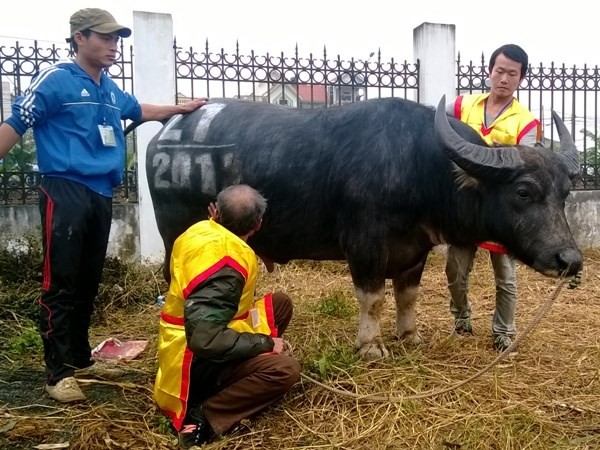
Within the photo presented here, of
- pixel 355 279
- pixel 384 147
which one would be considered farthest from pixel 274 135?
pixel 355 279

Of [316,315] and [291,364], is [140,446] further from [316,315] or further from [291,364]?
[316,315]

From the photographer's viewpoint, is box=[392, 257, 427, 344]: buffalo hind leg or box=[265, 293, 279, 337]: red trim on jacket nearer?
box=[265, 293, 279, 337]: red trim on jacket

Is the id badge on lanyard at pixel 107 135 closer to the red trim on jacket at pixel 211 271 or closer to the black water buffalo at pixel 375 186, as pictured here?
the black water buffalo at pixel 375 186

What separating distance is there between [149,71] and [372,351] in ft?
14.6

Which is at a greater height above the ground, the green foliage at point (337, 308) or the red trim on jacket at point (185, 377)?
the red trim on jacket at point (185, 377)

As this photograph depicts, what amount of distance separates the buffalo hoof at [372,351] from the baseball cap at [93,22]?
2.28 m

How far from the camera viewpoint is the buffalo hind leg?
12.3ft

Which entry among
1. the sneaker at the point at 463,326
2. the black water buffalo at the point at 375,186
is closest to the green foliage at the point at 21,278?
the black water buffalo at the point at 375,186

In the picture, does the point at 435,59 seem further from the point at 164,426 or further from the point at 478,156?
the point at 164,426

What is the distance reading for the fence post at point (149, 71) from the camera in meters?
6.40

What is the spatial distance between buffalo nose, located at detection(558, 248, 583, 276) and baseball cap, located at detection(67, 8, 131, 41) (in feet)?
8.45

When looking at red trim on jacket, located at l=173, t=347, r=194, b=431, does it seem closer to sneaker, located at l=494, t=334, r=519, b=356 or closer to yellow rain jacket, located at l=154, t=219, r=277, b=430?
yellow rain jacket, located at l=154, t=219, r=277, b=430

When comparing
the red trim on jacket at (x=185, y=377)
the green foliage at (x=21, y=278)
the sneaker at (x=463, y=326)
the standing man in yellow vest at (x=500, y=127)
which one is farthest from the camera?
the green foliage at (x=21, y=278)

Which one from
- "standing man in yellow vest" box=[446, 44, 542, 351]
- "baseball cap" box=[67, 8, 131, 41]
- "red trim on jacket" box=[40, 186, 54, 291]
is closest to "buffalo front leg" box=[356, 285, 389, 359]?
"standing man in yellow vest" box=[446, 44, 542, 351]
